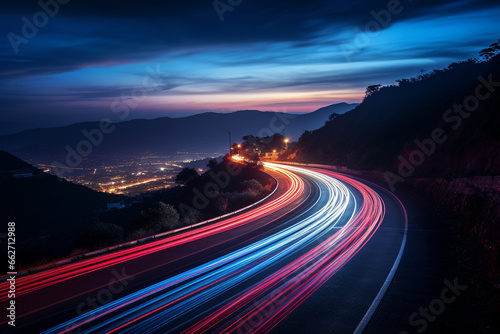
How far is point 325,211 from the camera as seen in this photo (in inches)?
796

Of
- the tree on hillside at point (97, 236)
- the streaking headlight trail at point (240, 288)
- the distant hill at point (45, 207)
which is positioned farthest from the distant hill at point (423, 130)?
the distant hill at point (45, 207)

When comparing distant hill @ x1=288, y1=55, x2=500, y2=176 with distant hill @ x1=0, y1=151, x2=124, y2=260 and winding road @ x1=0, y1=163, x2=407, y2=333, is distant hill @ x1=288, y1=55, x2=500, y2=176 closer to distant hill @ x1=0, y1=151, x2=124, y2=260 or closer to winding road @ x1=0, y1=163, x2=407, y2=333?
winding road @ x1=0, y1=163, x2=407, y2=333

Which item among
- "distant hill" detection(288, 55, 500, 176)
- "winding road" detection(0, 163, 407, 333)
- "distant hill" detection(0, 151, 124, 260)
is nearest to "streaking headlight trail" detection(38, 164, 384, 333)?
"winding road" detection(0, 163, 407, 333)

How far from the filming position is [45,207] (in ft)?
183

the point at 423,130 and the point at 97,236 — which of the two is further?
the point at 423,130

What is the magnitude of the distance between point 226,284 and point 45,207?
5822 centimetres

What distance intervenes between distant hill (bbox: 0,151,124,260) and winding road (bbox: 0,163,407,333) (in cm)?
2909

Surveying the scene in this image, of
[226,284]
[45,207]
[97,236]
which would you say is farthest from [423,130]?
[45,207]

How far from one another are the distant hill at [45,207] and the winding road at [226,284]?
2909 cm

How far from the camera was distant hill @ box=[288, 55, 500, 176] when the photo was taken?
2371 centimetres


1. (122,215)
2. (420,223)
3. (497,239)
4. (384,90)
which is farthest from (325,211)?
(384,90)

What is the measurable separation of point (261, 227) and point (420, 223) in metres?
7.84

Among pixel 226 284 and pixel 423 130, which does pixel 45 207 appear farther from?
pixel 423 130

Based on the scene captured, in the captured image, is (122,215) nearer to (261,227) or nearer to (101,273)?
(261,227)
